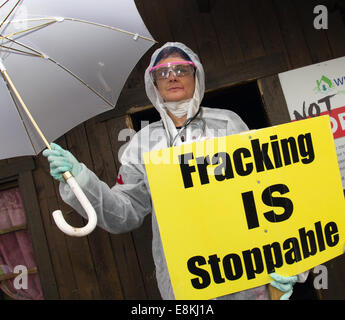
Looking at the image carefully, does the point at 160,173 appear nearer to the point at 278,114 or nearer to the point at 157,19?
the point at 278,114

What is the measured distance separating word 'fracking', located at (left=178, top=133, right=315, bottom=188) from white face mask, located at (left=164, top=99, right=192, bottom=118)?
46 centimetres

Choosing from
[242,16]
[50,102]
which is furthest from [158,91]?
[242,16]

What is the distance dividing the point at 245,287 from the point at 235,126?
79cm

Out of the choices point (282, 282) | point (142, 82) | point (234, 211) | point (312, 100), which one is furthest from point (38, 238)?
point (312, 100)

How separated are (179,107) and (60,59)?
0.62 metres

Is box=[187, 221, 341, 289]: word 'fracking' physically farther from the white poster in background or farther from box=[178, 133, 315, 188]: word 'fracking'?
the white poster in background

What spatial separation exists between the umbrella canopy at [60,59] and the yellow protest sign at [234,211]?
0.61 m

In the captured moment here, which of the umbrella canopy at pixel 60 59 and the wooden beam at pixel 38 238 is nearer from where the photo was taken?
the umbrella canopy at pixel 60 59

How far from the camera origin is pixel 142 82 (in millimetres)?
2402

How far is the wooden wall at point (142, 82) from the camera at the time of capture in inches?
93.0

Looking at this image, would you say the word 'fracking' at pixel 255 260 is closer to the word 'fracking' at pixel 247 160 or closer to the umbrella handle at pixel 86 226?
the word 'fracking' at pixel 247 160

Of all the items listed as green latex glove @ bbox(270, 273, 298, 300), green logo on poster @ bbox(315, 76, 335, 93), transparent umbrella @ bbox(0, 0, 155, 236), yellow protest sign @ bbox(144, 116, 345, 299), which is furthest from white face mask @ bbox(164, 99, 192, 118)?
green logo on poster @ bbox(315, 76, 335, 93)

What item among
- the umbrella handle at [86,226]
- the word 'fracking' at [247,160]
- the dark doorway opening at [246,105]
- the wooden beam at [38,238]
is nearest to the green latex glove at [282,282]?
the word 'fracking' at [247,160]

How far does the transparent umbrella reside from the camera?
4.14 ft
